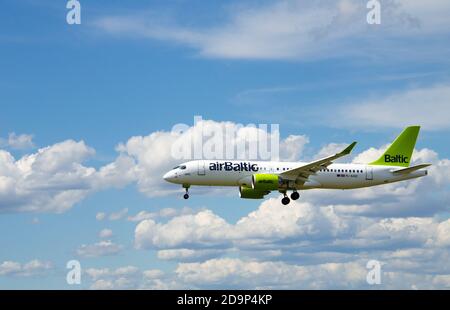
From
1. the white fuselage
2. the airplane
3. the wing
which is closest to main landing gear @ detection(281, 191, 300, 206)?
the airplane

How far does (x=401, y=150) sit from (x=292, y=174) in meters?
21.4

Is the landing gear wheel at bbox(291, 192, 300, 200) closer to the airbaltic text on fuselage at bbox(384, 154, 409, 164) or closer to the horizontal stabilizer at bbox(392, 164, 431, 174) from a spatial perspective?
the horizontal stabilizer at bbox(392, 164, 431, 174)

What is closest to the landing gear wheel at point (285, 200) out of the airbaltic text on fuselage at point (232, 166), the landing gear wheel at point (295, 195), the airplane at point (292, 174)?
the airplane at point (292, 174)

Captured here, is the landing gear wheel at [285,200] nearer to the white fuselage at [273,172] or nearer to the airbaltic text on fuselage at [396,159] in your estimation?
the white fuselage at [273,172]

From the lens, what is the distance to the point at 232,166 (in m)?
104

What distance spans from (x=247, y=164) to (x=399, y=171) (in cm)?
Answer: 2150

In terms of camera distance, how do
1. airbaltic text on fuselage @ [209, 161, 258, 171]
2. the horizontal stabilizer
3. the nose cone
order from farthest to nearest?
1. the horizontal stabilizer
2. airbaltic text on fuselage @ [209, 161, 258, 171]
3. the nose cone

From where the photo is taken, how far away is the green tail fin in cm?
11719

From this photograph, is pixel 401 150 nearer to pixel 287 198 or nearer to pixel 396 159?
pixel 396 159

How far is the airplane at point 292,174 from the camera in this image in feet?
336

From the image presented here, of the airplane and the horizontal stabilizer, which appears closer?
the airplane

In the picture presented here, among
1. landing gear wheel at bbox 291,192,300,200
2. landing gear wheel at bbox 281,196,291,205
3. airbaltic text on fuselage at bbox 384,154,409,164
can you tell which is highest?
airbaltic text on fuselage at bbox 384,154,409,164

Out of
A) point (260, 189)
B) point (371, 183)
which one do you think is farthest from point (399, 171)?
point (260, 189)
